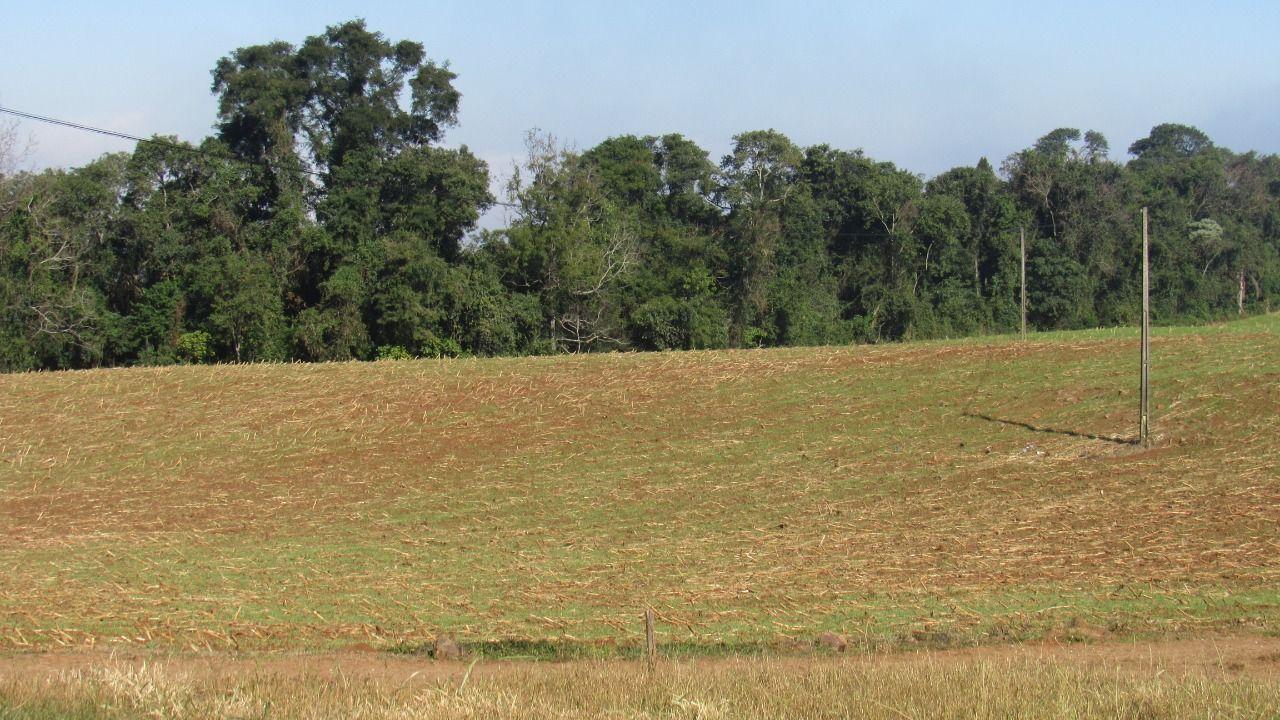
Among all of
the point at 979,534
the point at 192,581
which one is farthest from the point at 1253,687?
the point at 192,581

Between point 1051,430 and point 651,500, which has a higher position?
point 1051,430

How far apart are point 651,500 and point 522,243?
113 feet

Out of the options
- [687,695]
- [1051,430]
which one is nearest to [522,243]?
[1051,430]

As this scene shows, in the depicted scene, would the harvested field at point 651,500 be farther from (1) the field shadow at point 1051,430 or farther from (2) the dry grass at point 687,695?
(2) the dry grass at point 687,695

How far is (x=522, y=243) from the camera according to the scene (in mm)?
52812

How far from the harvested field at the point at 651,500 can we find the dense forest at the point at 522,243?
1683 cm

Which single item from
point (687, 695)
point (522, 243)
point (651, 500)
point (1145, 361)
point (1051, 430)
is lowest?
point (651, 500)

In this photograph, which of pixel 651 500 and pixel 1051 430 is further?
pixel 1051 430

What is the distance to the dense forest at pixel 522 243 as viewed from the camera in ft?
162

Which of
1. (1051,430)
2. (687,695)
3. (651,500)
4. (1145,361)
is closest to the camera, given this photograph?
(687,695)

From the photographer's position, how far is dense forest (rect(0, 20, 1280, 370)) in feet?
162

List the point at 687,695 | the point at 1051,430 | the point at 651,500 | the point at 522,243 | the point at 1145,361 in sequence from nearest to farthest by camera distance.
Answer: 1. the point at 687,695
2. the point at 1145,361
3. the point at 651,500
4. the point at 1051,430
5. the point at 522,243

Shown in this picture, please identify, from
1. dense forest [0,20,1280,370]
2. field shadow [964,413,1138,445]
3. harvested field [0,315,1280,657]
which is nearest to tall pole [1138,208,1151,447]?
field shadow [964,413,1138,445]

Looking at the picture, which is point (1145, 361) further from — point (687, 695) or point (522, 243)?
point (522, 243)
